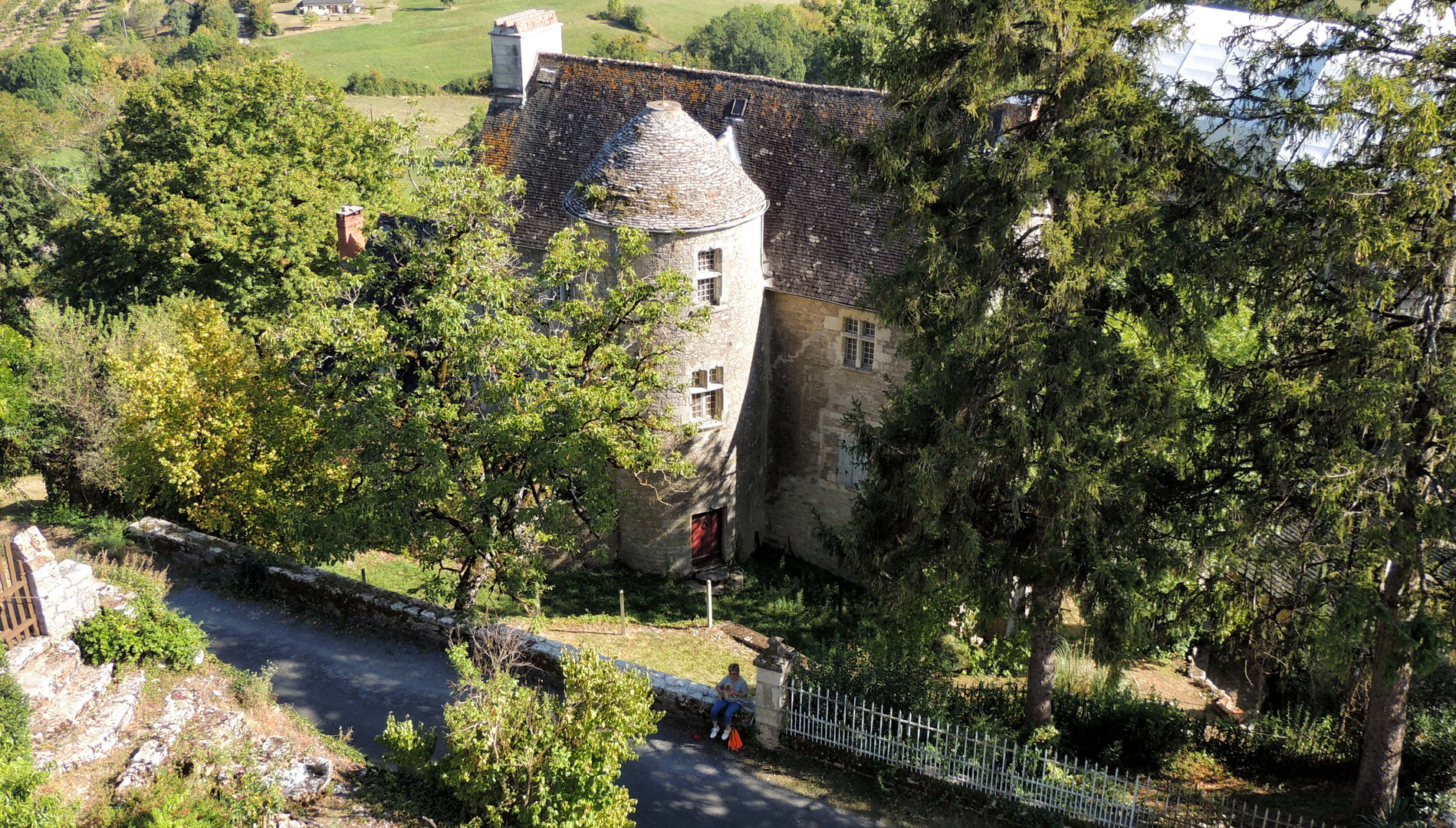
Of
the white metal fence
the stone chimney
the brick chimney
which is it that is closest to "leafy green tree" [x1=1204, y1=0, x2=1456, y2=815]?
the white metal fence

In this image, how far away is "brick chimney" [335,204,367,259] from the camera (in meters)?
34.3

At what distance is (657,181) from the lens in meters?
23.9

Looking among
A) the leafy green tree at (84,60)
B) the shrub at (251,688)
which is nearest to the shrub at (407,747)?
the shrub at (251,688)

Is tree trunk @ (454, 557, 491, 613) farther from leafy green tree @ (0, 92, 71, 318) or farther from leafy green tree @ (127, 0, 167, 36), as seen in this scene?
leafy green tree @ (127, 0, 167, 36)

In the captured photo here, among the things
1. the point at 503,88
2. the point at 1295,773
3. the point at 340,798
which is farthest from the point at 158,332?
the point at 1295,773

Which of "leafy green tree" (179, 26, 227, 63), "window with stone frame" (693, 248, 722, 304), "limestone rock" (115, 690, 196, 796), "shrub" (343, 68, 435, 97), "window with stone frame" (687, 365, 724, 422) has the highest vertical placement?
"leafy green tree" (179, 26, 227, 63)

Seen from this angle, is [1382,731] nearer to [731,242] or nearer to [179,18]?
[731,242]

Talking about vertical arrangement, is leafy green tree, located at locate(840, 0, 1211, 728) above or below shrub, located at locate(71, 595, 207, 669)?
above

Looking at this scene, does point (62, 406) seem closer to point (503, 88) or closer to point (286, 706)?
point (503, 88)

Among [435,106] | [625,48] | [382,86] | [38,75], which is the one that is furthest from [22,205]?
[38,75]

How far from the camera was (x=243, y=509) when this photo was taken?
2364 cm

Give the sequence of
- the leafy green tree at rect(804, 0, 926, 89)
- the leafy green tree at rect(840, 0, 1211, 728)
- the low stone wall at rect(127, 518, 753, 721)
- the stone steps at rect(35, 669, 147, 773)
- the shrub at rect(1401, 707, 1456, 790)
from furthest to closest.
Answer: the leafy green tree at rect(804, 0, 926, 89) → the low stone wall at rect(127, 518, 753, 721) → the shrub at rect(1401, 707, 1456, 790) → the leafy green tree at rect(840, 0, 1211, 728) → the stone steps at rect(35, 669, 147, 773)

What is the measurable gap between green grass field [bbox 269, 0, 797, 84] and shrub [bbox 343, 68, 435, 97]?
1.53 m

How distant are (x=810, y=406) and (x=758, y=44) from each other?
7657cm
